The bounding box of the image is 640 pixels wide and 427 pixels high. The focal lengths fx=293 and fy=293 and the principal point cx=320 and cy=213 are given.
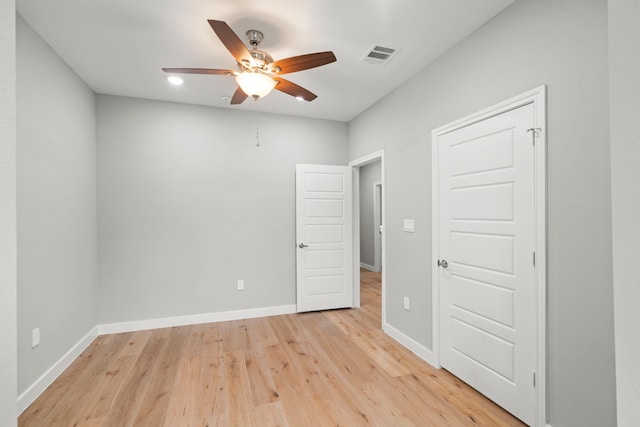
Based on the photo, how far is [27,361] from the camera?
2182 millimetres

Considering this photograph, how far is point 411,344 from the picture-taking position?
3.01 meters

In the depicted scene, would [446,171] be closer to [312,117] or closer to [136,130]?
[312,117]

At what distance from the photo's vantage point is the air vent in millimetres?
2554

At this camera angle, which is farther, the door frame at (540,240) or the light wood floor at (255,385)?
the light wood floor at (255,385)

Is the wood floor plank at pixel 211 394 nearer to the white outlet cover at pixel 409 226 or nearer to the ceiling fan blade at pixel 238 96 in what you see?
the white outlet cover at pixel 409 226

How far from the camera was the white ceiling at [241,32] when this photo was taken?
204 centimetres

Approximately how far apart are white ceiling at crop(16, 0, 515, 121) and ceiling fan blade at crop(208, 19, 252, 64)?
34 centimetres

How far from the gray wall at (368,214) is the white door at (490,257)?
4.58 metres

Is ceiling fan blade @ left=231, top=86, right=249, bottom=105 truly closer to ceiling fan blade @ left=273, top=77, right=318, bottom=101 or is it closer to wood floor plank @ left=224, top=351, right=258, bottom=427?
ceiling fan blade @ left=273, top=77, right=318, bottom=101

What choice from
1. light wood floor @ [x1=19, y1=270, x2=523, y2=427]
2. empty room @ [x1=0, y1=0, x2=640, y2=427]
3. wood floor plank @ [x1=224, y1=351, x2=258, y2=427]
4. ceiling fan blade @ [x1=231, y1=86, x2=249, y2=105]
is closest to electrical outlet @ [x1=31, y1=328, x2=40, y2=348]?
empty room @ [x1=0, y1=0, x2=640, y2=427]

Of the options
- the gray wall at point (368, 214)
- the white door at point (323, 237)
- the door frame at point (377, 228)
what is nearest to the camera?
the white door at point (323, 237)

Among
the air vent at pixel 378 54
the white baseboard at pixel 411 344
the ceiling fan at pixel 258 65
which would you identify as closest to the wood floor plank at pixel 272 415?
the white baseboard at pixel 411 344

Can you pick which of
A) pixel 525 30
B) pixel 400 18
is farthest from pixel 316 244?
pixel 525 30

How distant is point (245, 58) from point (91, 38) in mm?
1428
